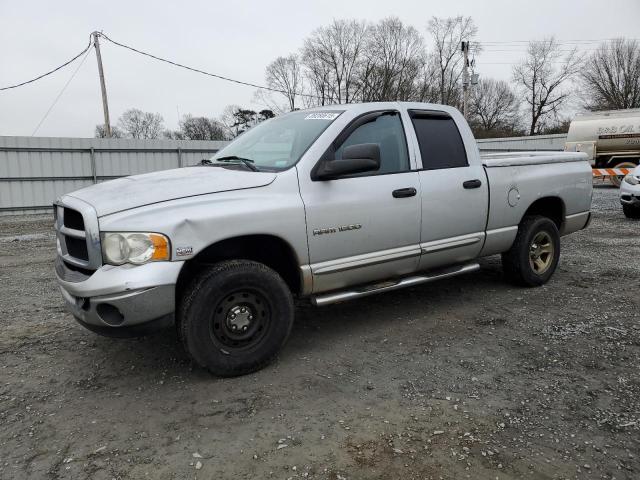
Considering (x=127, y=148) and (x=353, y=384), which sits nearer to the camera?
(x=353, y=384)

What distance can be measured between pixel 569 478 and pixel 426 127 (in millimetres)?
3018

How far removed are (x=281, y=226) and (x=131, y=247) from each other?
3.24ft

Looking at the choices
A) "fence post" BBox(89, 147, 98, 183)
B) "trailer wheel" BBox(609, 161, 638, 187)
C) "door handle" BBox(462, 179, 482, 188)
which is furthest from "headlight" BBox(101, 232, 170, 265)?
"trailer wheel" BBox(609, 161, 638, 187)

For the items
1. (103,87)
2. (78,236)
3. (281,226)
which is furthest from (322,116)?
(103,87)

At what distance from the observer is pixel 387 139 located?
418cm

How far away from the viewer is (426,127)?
4.45m

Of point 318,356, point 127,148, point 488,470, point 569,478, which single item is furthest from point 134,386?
point 127,148

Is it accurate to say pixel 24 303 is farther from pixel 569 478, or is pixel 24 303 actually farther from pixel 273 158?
pixel 569 478

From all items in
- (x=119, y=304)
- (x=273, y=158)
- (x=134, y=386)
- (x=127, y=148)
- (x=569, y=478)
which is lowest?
(x=569, y=478)

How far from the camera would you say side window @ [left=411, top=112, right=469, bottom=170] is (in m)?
4.34

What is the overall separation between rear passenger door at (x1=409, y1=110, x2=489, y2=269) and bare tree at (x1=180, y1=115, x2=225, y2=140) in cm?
5142

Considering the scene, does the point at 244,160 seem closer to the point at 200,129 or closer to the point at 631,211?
the point at 631,211

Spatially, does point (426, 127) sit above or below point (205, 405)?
above

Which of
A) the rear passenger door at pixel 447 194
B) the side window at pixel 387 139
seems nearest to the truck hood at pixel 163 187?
the side window at pixel 387 139
